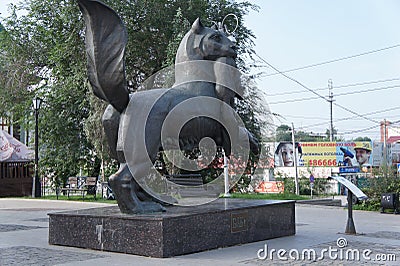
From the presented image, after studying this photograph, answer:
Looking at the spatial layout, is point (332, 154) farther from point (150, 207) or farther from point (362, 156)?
point (150, 207)

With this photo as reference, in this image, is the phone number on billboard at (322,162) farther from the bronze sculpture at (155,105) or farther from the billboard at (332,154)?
the bronze sculpture at (155,105)

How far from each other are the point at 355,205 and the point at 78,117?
11061mm

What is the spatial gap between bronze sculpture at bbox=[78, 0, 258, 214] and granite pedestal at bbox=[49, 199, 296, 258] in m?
0.40

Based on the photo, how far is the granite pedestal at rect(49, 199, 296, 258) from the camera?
6.72 meters

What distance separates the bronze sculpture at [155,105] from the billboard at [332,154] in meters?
37.2

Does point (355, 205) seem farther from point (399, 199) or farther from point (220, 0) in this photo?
point (220, 0)

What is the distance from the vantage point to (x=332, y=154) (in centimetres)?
4544

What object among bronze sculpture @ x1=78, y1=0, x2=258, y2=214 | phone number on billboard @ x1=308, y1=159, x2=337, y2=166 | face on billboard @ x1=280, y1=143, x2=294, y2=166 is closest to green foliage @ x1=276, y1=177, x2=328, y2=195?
phone number on billboard @ x1=308, y1=159, x2=337, y2=166

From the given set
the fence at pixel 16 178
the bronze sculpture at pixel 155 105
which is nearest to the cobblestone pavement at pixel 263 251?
the bronze sculpture at pixel 155 105

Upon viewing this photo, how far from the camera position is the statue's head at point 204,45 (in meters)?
8.45

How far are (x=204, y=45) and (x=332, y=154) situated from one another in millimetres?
38828

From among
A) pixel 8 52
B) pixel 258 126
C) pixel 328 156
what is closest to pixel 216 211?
pixel 258 126

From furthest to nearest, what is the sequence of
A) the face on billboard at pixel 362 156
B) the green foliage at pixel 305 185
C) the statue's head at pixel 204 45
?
the face on billboard at pixel 362 156 < the green foliage at pixel 305 185 < the statue's head at pixel 204 45

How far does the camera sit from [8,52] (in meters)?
22.4
